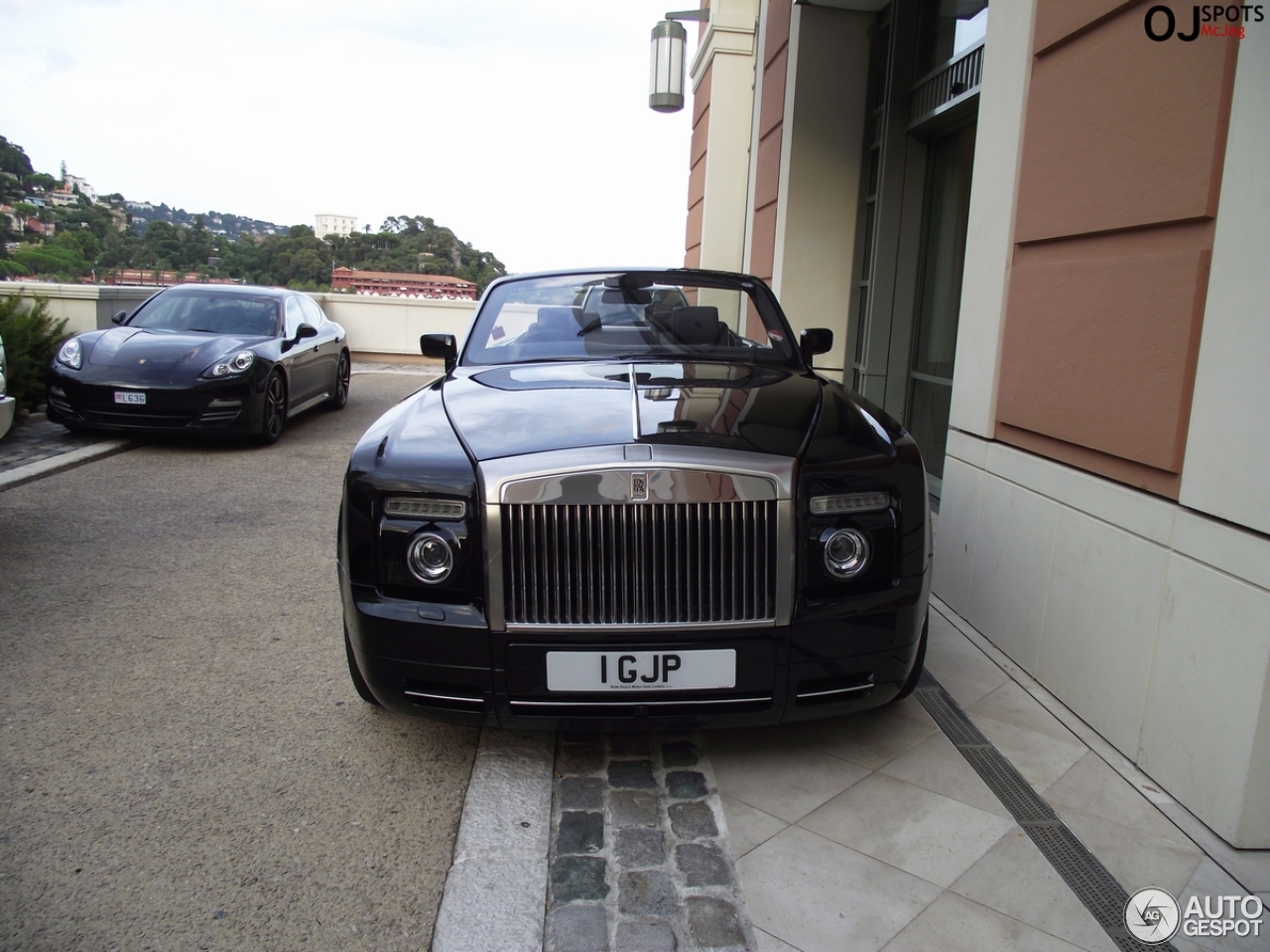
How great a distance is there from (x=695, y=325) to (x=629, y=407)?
122 cm

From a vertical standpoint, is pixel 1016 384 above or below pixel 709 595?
above

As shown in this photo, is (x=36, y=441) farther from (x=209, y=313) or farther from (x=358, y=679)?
(x=358, y=679)

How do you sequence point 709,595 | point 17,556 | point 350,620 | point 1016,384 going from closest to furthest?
point 709,595, point 350,620, point 1016,384, point 17,556

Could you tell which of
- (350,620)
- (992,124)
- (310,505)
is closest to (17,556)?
(310,505)

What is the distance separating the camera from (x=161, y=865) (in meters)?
2.44

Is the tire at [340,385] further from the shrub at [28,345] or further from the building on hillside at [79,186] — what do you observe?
the building on hillside at [79,186]

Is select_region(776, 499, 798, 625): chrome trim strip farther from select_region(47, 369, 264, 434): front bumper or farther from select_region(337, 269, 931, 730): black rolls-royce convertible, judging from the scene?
select_region(47, 369, 264, 434): front bumper

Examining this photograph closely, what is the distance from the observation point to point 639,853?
252 cm

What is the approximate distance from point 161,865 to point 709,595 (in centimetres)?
159

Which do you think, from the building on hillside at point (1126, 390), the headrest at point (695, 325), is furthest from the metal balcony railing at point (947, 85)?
the headrest at point (695, 325)

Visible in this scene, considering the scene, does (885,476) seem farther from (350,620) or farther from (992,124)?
(992,124)

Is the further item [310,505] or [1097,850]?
[310,505]

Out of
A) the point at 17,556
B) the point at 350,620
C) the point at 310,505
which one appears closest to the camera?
the point at 350,620

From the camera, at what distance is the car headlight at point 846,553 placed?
2729 mm
